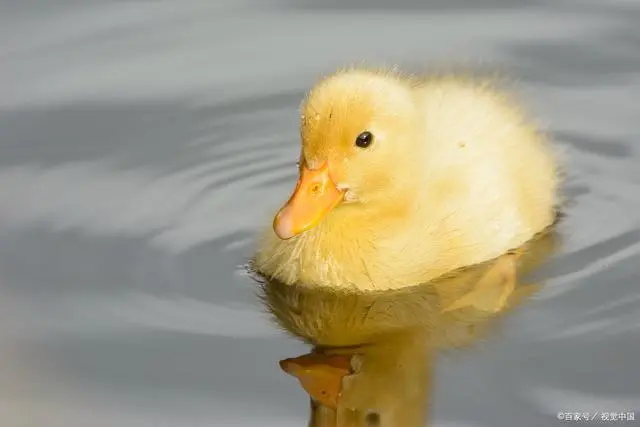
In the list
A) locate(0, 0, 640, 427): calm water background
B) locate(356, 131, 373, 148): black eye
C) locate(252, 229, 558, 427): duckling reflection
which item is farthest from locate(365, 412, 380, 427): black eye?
locate(356, 131, 373, 148): black eye

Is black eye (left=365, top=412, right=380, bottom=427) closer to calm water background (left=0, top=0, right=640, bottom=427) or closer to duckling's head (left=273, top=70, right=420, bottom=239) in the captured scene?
calm water background (left=0, top=0, right=640, bottom=427)

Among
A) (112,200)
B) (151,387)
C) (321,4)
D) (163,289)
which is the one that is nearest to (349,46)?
(321,4)

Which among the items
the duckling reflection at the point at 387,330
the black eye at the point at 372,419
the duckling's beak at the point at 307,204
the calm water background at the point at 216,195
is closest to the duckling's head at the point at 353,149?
the duckling's beak at the point at 307,204

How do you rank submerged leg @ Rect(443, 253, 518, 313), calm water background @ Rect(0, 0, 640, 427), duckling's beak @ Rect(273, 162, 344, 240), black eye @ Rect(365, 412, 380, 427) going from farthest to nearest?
submerged leg @ Rect(443, 253, 518, 313) → duckling's beak @ Rect(273, 162, 344, 240) → calm water background @ Rect(0, 0, 640, 427) → black eye @ Rect(365, 412, 380, 427)

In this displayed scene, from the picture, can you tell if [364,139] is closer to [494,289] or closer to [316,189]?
[316,189]

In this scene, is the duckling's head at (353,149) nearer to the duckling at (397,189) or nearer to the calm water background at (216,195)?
the duckling at (397,189)

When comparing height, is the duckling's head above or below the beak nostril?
above

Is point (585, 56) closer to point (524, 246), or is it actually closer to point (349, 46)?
point (349, 46)

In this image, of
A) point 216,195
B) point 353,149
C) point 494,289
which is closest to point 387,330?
point 494,289
